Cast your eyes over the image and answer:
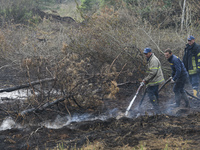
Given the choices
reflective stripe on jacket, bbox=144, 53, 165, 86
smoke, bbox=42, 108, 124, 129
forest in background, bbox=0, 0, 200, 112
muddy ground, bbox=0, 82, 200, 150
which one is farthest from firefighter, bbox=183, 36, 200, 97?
smoke, bbox=42, 108, 124, 129

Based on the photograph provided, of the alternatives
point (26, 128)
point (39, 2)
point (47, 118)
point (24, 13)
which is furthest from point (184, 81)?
point (39, 2)

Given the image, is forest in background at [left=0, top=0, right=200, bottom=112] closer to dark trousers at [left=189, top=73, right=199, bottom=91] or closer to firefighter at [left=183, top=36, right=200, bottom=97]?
firefighter at [left=183, top=36, right=200, bottom=97]

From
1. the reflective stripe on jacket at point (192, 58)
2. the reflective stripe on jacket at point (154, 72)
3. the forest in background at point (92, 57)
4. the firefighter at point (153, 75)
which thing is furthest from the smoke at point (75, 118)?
the reflective stripe on jacket at point (192, 58)

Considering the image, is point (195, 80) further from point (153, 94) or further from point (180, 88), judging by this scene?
point (153, 94)

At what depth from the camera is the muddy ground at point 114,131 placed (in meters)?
4.61

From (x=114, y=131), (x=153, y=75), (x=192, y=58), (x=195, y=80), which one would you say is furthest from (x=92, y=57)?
(x=114, y=131)

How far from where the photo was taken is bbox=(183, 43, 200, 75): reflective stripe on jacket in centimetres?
745

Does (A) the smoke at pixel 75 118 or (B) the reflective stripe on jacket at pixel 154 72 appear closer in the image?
(A) the smoke at pixel 75 118

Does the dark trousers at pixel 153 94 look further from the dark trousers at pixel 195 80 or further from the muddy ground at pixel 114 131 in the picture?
the dark trousers at pixel 195 80

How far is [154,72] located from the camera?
21.7ft

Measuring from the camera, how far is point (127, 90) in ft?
29.9

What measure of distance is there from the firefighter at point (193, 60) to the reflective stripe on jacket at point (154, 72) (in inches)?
63.3

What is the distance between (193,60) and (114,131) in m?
3.99

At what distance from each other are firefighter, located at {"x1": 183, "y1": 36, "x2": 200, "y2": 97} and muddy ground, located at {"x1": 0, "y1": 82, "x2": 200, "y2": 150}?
0.83 meters
